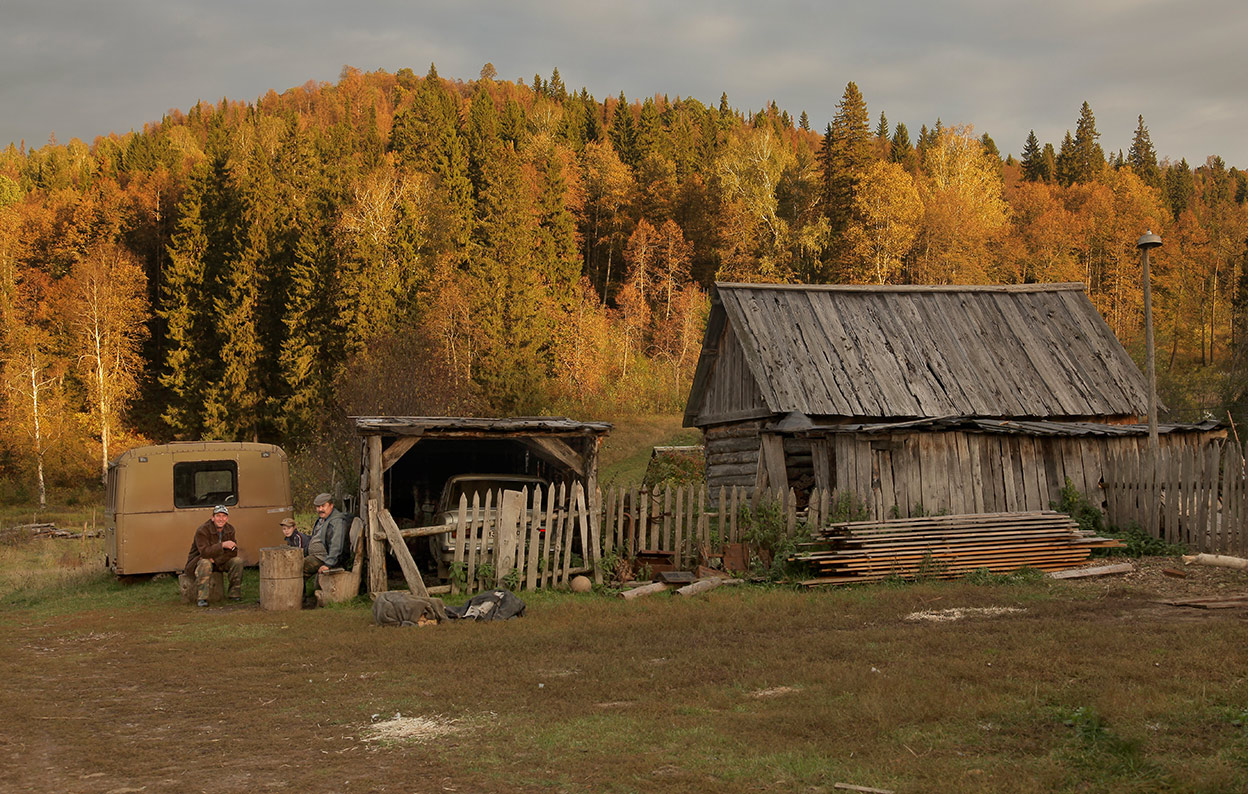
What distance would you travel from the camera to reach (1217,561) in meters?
14.6

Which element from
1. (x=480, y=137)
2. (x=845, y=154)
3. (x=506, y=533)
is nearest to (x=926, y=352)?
(x=506, y=533)

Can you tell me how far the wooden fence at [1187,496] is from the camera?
51.2 feet

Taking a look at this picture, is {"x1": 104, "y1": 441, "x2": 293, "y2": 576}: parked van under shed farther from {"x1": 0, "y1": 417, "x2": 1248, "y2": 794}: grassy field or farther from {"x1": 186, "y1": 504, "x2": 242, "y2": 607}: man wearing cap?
{"x1": 0, "y1": 417, "x2": 1248, "y2": 794}: grassy field

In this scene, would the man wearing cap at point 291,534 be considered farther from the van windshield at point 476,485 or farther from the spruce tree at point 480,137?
the spruce tree at point 480,137

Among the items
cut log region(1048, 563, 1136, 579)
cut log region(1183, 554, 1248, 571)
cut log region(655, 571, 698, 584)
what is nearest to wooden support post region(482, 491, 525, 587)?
cut log region(655, 571, 698, 584)

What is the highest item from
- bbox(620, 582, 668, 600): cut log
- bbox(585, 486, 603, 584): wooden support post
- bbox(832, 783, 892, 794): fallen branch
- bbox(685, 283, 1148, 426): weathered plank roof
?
bbox(685, 283, 1148, 426): weathered plank roof

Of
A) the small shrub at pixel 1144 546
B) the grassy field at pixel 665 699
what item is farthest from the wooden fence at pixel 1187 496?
the grassy field at pixel 665 699

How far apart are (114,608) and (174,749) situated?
9.54 meters

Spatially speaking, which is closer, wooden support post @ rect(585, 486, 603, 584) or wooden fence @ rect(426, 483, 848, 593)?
wooden fence @ rect(426, 483, 848, 593)

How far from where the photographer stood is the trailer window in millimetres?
18250

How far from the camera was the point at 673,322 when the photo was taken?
6356 cm

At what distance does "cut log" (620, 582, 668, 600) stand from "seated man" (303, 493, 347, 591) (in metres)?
4.35

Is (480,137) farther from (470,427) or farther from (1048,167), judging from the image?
(470,427)

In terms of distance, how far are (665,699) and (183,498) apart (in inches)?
511
